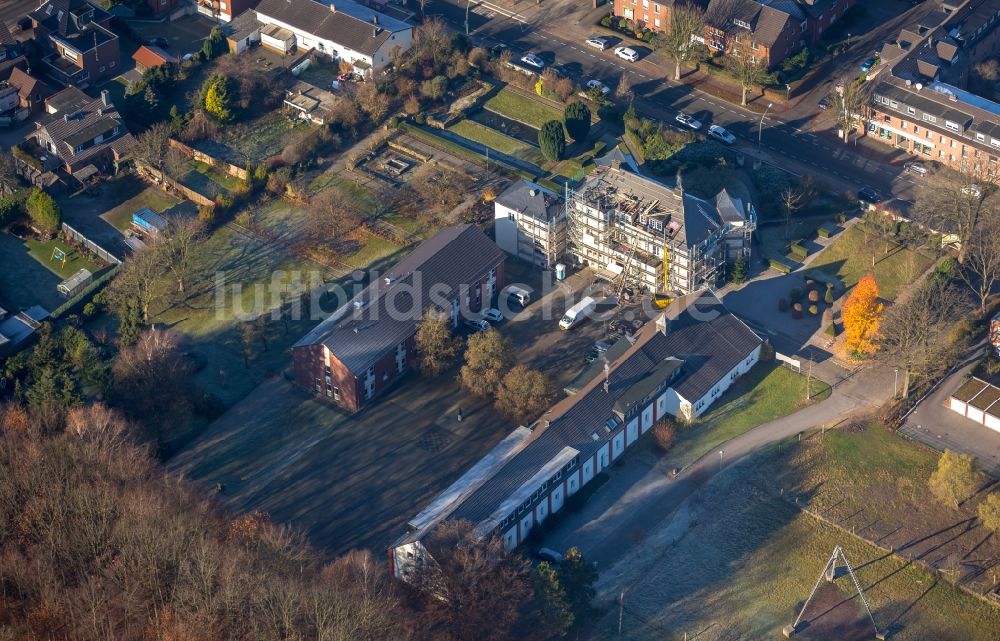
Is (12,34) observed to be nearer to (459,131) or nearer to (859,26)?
(459,131)

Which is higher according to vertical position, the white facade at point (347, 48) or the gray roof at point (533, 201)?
the gray roof at point (533, 201)

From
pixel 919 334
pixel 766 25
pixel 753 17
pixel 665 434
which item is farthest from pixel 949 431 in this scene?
pixel 753 17

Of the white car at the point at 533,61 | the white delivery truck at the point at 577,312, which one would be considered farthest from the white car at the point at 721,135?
the white delivery truck at the point at 577,312

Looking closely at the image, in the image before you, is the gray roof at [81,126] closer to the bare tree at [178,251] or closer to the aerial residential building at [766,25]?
the bare tree at [178,251]

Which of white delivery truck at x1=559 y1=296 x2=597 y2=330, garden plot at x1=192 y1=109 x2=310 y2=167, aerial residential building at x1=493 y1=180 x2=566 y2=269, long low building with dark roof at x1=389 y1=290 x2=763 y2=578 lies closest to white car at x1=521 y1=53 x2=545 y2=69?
garden plot at x1=192 y1=109 x2=310 y2=167

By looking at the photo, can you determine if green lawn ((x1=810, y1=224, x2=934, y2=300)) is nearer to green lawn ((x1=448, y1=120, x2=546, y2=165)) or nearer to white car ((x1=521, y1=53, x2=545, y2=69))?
green lawn ((x1=448, y1=120, x2=546, y2=165))

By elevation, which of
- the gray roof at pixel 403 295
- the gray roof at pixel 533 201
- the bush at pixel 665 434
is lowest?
the bush at pixel 665 434
